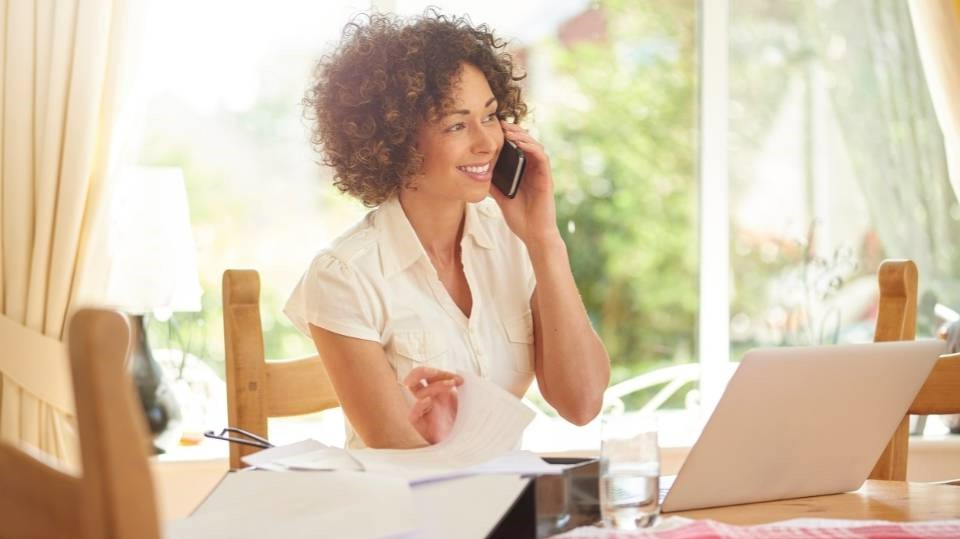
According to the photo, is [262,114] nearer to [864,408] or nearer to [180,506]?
[180,506]

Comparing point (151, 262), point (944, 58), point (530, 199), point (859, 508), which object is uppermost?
point (944, 58)

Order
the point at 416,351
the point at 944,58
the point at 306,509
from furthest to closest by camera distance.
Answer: the point at 944,58
the point at 416,351
the point at 306,509

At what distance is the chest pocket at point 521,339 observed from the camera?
2.00 metres

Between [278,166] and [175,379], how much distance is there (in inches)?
25.0

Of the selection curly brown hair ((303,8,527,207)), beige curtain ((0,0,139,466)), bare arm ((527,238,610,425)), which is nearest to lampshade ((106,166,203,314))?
beige curtain ((0,0,139,466))

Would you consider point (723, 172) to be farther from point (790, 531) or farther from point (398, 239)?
point (790, 531)

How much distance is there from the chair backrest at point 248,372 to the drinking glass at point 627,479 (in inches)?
29.9

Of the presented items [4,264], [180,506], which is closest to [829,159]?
[180,506]

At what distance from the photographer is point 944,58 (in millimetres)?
3336

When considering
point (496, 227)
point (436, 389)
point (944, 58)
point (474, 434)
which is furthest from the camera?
point (944, 58)

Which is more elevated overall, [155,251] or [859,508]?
[155,251]

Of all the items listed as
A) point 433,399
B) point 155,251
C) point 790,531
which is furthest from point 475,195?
point 155,251

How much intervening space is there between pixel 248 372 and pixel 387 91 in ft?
1.78

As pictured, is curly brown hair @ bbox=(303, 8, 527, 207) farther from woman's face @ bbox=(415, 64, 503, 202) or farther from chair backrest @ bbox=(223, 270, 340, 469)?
chair backrest @ bbox=(223, 270, 340, 469)
